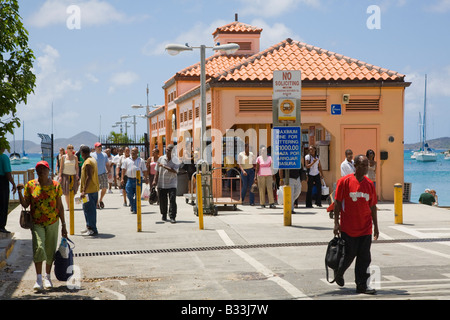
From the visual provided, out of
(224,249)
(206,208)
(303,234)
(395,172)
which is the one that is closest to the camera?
(224,249)

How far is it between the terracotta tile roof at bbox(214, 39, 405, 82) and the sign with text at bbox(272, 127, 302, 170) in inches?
292

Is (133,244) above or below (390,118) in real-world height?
below

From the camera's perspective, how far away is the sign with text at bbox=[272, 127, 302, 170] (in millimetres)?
15711

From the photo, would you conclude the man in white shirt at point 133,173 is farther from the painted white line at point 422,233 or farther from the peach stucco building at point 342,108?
the painted white line at point 422,233

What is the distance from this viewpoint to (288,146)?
15.8 metres

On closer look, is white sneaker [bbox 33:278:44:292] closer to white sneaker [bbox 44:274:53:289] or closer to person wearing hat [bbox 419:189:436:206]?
white sneaker [bbox 44:274:53:289]

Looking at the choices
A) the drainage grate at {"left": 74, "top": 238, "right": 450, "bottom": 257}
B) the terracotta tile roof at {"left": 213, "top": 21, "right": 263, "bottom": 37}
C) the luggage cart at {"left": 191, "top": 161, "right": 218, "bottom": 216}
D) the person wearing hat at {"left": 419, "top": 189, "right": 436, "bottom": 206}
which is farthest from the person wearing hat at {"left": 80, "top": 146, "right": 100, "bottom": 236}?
the terracotta tile roof at {"left": 213, "top": 21, "right": 263, "bottom": 37}

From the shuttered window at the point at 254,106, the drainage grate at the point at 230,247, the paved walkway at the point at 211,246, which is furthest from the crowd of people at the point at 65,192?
the shuttered window at the point at 254,106

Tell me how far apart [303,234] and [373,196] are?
5.54 metres

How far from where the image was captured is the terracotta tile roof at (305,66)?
23.3 metres

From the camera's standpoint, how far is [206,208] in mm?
17547
